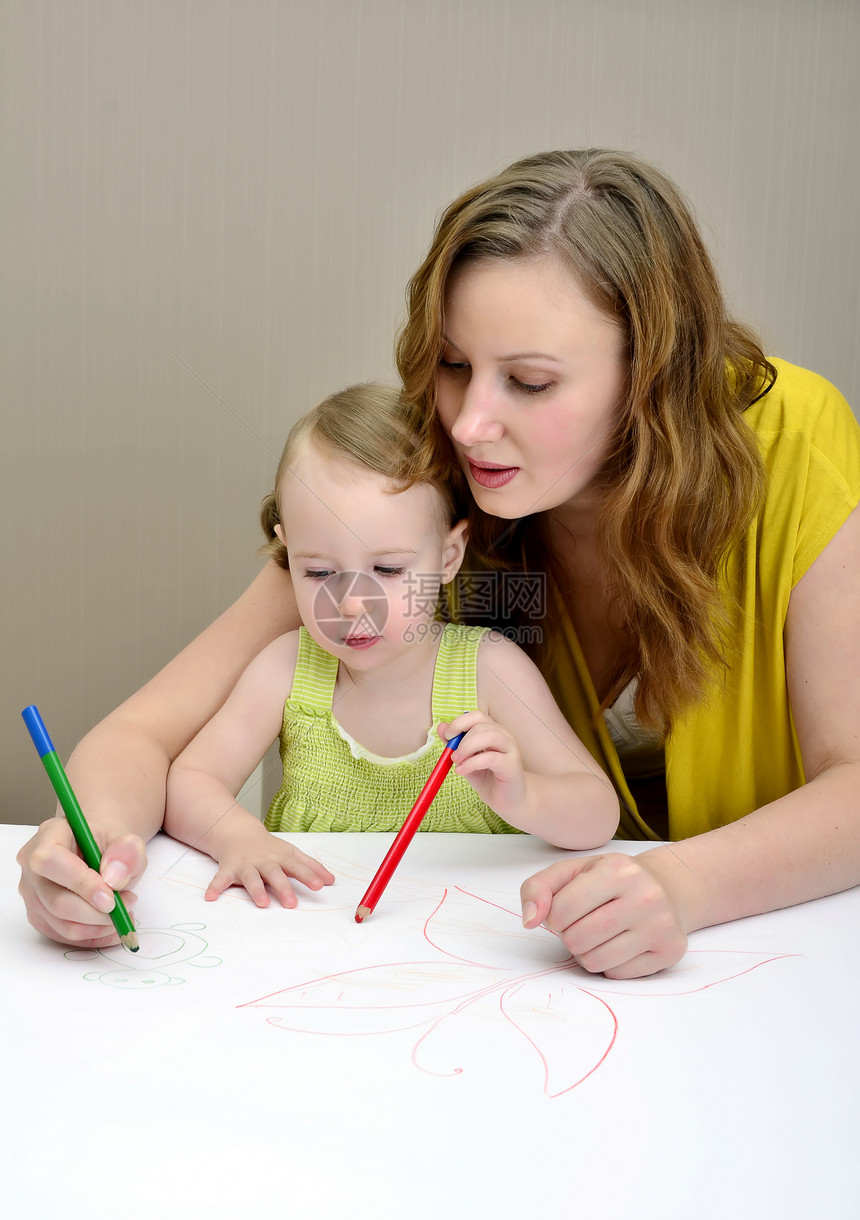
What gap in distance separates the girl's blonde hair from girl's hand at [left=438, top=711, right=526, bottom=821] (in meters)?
0.25

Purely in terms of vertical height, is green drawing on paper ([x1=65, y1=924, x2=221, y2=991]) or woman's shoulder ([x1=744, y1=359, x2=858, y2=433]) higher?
woman's shoulder ([x1=744, y1=359, x2=858, y2=433])

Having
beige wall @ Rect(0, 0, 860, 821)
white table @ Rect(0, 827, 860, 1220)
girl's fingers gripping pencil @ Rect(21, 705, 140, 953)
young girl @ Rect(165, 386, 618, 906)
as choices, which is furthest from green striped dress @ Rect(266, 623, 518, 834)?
beige wall @ Rect(0, 0, 860, 821)

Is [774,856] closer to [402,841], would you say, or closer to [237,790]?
[402,841]

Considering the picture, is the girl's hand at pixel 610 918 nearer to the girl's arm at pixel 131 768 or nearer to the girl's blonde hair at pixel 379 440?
the girl's arm at pixel 131 768

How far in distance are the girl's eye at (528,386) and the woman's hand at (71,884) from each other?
0.43 metres

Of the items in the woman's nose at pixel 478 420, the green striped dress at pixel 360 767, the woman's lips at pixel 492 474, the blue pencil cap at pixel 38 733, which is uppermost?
the woman's nose at pixel 478 420

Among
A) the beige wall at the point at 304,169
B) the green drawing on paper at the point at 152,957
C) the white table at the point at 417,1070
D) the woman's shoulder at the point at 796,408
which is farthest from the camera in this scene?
the beige wall at the point at 304,169

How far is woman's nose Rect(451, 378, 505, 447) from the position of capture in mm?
776

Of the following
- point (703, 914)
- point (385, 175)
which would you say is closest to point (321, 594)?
point (703, 914)

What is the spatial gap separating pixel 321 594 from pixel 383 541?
7 cm

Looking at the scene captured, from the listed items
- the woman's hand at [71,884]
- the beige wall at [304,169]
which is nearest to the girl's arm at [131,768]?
the woman's hand at [71,884]

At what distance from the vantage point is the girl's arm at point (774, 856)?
1.94 feet

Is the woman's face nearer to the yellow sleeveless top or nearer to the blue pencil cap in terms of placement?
the yellow sleeveless top

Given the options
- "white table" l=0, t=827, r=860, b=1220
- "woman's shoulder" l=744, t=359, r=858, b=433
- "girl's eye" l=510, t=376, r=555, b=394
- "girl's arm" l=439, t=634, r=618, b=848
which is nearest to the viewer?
"white table" l=0, t=827, r=860, b=1220
